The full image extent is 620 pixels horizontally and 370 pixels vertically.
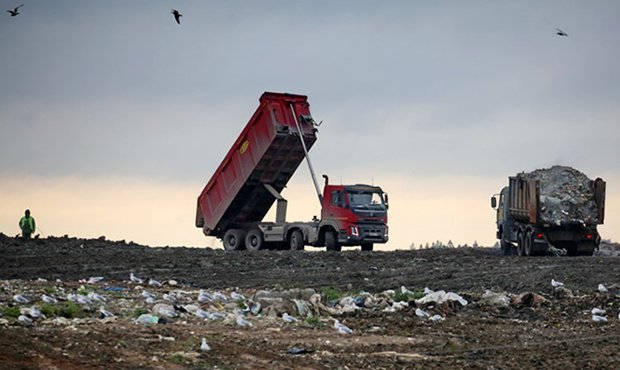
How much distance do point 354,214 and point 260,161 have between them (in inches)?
140

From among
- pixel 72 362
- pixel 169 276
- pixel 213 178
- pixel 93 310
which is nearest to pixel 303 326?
pixel 93 310

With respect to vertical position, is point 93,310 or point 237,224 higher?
point 237,224

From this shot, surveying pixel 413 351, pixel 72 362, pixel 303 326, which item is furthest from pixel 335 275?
pixel 72 362

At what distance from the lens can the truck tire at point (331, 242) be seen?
3769 cm

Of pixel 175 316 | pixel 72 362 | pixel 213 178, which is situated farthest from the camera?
pixel 213 178

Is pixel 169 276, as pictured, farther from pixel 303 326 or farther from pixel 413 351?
pixel 413 351

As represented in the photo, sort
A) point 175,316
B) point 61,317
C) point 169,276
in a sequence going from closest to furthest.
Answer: point 61,317 → point 175,316 → point 169,276

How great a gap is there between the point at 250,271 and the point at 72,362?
1779 centimetres

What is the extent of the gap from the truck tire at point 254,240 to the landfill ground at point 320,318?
8242mm

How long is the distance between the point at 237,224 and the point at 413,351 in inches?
1026

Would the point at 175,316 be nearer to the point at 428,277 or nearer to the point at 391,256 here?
the point at 428,277

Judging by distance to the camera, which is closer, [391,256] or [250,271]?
[250,271]

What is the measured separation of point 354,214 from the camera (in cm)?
3709

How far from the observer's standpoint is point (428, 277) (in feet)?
85.0
